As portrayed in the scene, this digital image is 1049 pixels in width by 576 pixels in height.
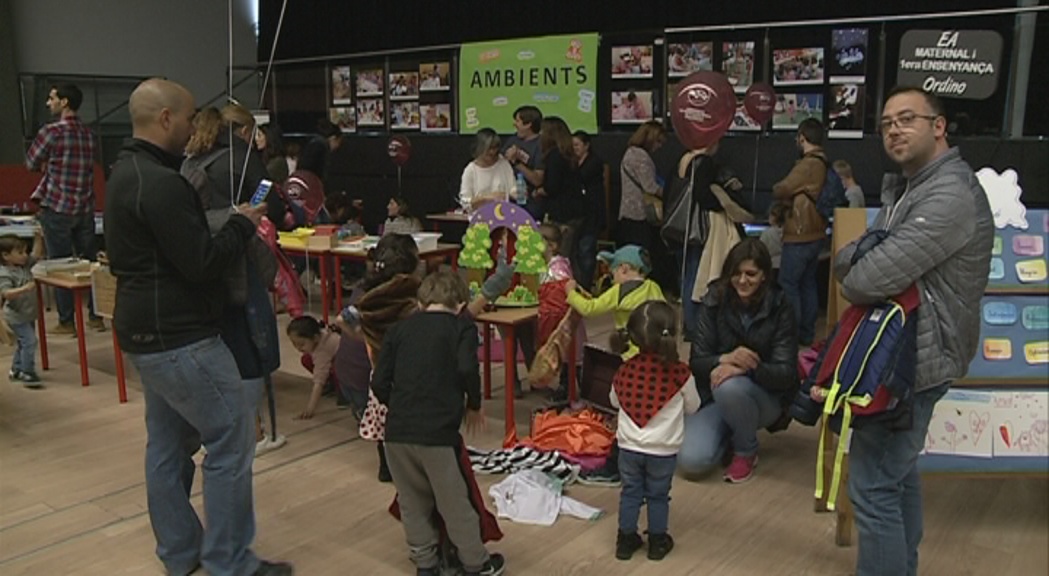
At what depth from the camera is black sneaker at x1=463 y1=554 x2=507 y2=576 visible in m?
2.67

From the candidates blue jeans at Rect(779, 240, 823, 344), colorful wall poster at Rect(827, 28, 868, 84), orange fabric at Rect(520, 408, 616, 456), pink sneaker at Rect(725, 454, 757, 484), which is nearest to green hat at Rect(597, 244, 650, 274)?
orange fabric at Rect(520, 408, 616, 456)

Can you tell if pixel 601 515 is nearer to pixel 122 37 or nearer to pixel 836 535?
pixel 836 535

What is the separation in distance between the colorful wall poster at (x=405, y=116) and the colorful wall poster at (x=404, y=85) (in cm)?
7

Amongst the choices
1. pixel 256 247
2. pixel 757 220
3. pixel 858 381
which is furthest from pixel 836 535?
pixel 757 220

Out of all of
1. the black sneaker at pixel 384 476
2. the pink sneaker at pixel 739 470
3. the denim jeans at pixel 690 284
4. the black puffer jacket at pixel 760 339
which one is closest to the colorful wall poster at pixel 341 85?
the denim jeans at pixel 690 284

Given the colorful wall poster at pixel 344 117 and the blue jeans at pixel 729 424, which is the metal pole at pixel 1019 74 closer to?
the blue jeans at pixel 729 424

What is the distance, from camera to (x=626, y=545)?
2.84 meters

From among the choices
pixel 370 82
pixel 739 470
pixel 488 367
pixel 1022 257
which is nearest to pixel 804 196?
pixel 488 367

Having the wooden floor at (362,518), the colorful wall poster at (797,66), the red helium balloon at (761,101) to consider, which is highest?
the colorful wall poster at (797,66)

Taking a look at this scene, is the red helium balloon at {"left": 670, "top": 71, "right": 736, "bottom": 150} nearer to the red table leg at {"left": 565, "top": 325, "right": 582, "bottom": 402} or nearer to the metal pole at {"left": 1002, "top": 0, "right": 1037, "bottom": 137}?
the red table leg at {"left": 565, "top": 325, "right": 582, "bottom": 402}

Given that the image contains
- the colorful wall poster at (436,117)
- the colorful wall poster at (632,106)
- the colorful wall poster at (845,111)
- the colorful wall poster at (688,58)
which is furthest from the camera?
the colorful wall poster at (436,117)

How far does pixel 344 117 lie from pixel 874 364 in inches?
345

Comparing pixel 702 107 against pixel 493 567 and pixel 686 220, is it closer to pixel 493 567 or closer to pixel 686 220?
pixel 686 220

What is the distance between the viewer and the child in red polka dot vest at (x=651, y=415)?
2.74 m
